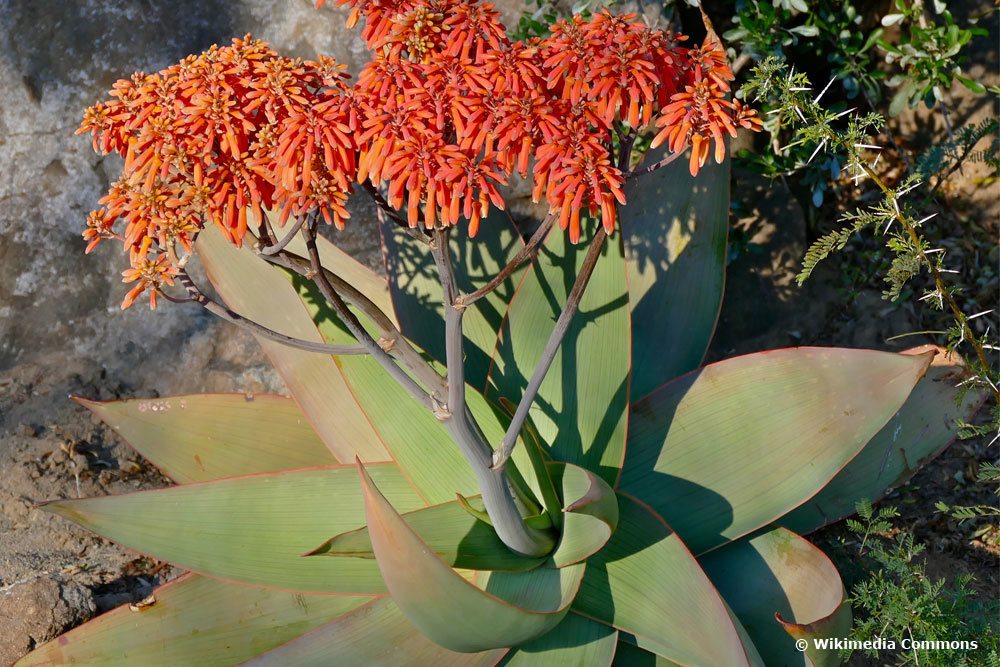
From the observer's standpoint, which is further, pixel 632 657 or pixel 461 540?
pixel 632 657

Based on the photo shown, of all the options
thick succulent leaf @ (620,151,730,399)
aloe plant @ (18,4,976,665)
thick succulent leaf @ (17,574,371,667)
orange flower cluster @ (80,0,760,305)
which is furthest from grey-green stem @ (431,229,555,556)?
thick succulent leaf @ (620,151,730,399)

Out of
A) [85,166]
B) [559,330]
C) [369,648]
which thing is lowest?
[369,648]

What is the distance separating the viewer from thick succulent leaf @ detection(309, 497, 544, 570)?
177 centimetres

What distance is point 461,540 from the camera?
71.9 inches

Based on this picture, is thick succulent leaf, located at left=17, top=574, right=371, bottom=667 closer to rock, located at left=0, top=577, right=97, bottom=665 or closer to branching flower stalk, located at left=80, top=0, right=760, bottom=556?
rock, located at left=0, top=577, right=97, bottom=665

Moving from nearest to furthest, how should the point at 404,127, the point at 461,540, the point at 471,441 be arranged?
the point at 404,127 < the point at 471,441 < the point at 461,540

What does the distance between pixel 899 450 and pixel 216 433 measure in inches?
73.6

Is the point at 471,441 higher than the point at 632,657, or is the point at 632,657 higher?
the point at 471,441

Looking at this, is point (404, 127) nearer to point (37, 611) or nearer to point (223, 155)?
point (223, 155)

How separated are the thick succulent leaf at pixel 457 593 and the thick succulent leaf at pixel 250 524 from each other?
329 mm

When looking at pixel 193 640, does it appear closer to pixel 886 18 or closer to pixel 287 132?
pixel 287 132

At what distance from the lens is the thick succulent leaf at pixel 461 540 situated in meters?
1.77

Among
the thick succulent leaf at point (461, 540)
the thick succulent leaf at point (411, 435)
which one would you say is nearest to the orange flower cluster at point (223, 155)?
the thick succulent leaf at point (411, 435)

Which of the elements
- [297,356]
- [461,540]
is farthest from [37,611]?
[461,540]
